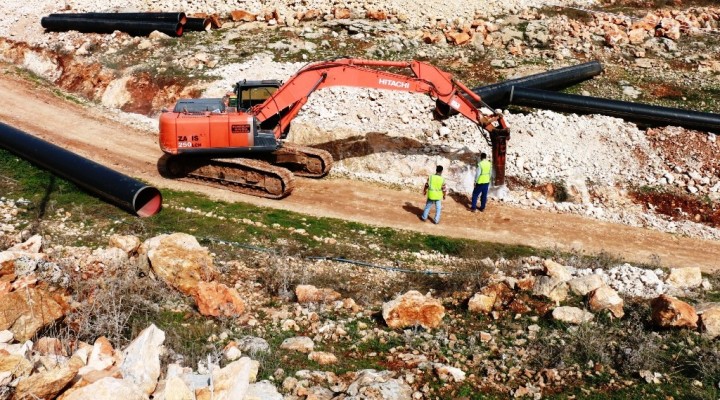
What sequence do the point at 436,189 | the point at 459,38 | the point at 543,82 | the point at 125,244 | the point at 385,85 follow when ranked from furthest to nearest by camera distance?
the point at 459,38 → the point at 543,82 → the point at 385,85 → the point at 436,189 → the point at 125,244

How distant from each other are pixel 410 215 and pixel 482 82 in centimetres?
760

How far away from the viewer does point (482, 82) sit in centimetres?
2194

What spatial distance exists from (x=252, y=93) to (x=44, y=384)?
12049 mm

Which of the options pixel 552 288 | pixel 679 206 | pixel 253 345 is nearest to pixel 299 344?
pixel 253 345

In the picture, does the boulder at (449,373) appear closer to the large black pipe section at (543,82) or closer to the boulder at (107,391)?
the boulder at (107,391)

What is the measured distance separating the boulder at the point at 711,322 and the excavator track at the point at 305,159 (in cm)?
1082

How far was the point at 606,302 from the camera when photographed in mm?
10961

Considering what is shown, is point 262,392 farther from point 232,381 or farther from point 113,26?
point 113,26

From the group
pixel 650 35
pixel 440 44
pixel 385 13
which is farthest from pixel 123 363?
pixel 650 35

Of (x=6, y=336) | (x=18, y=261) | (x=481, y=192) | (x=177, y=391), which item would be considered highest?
(x=177, y=391)

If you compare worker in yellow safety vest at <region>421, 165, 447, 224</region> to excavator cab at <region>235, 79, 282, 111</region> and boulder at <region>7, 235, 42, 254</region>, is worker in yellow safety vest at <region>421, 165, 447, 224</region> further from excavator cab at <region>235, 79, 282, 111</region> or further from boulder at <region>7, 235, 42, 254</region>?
boulder at <region>7, 235, 42, 254</region>

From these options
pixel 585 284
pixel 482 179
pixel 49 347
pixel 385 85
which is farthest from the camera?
pixel 385 85

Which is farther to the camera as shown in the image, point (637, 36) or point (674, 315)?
point (637, 36)

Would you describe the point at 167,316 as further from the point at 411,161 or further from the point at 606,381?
the point at 411,161
